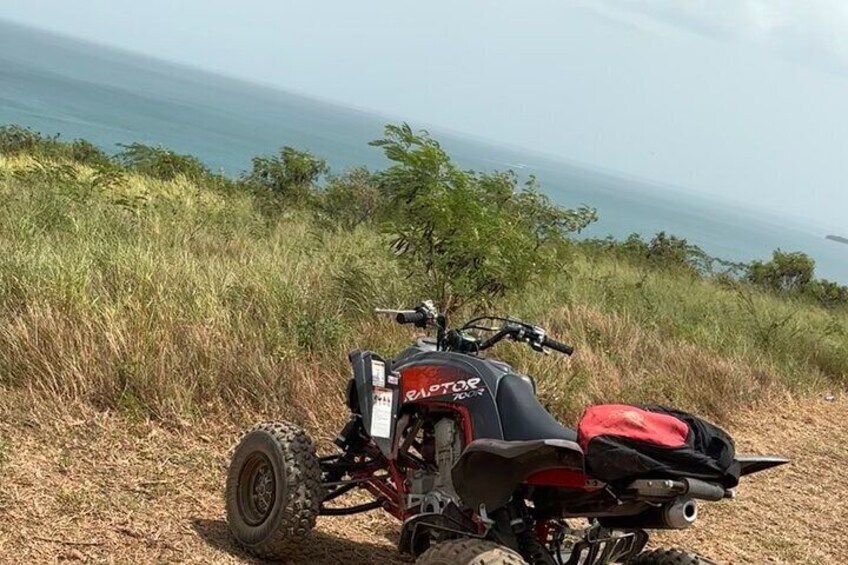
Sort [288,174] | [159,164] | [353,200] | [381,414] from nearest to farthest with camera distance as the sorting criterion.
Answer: [381,414] < [353,200] < [288,174] < [159,164]

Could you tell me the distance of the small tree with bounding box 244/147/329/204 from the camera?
15586mm

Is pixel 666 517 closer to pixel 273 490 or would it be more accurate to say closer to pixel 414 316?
pixel 414 316

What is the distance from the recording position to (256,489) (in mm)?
4066

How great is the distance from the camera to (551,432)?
10.5ft

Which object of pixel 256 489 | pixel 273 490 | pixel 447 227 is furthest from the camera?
pixel 447 227

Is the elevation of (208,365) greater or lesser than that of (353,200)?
lesser

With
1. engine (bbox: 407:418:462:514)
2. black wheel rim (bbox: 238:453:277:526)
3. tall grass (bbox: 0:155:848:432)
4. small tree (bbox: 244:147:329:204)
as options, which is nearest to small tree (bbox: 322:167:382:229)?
small tree (bbox: 244:147:329:204)

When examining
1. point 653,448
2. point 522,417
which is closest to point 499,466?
point 522,417

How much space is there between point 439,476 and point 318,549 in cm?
94

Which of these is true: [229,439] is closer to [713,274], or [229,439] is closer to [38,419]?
[38,419]

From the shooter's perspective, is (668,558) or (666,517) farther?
Answer: (668,558)

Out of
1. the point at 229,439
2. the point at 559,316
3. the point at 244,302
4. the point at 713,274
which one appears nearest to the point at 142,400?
the point at 229,439

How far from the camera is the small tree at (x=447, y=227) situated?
679cm

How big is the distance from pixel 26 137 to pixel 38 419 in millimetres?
18302
